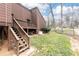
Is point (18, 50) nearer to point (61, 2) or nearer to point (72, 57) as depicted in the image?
point (72, 57)

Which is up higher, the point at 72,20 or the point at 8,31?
the point at 72,20

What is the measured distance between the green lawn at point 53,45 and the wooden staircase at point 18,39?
157 millimetres

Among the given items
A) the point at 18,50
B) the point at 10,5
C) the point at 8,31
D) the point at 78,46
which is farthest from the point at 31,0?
the point at 78,46

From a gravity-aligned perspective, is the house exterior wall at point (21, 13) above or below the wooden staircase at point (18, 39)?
above

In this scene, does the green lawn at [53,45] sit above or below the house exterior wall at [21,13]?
below

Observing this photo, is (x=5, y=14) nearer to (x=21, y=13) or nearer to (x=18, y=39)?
(x=21, y=13)

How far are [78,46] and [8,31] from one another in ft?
3.98

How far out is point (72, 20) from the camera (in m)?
2.77

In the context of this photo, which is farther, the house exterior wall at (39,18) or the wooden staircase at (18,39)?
the house exterior wall at (39,18)

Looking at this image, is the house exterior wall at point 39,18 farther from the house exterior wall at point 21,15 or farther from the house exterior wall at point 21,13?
the house exterior wall at point 21,13

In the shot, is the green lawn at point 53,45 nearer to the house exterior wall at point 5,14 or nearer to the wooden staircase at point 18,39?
the wooden staircase at point 18,39

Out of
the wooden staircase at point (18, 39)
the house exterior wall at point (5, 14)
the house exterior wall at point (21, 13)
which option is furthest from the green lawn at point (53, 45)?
the house exterior wall at point (5, 14)

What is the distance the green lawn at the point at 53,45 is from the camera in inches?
110

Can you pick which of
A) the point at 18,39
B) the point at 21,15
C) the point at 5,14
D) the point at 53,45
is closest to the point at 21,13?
the point at 21,15
